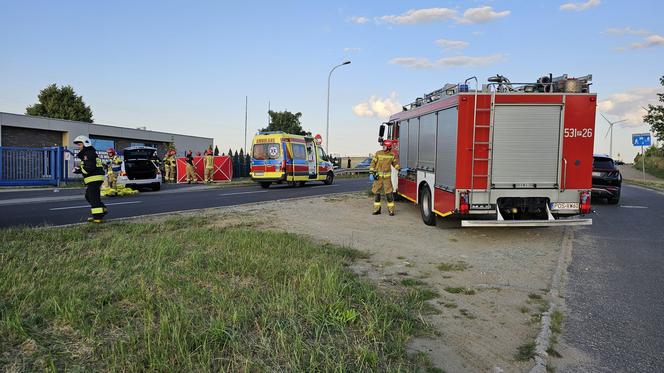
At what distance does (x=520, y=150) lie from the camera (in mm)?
8352

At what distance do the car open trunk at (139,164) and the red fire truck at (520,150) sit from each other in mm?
13804

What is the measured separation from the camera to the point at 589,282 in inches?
231

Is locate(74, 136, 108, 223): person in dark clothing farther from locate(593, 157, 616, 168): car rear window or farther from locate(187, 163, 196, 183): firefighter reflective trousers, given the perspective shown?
locate(187, 163, 196, 183): firefighter reflective trousers

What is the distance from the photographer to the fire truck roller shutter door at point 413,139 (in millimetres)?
10891

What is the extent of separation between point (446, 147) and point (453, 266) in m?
3.04

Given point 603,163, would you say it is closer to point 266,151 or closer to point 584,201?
point 584,201

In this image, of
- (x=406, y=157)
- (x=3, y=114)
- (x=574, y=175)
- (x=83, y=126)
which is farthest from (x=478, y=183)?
(x=83, y=126)

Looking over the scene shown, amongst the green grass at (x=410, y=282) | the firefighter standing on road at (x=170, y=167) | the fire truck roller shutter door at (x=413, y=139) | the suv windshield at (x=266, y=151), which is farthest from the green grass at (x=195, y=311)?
the firefighter standing on road at (x=170, y=167)

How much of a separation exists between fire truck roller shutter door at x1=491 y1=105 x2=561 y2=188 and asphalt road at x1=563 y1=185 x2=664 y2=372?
1578 mm

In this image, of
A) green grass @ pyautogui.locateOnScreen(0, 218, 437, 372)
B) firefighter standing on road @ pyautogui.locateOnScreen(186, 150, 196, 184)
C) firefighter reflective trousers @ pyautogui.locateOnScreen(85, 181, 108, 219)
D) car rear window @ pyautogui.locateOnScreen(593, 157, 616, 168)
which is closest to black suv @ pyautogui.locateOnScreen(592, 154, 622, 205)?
car rear window @ pyautogui.locateOnScreen(593, 157, 616, 168)

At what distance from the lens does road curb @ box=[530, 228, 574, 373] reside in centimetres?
337

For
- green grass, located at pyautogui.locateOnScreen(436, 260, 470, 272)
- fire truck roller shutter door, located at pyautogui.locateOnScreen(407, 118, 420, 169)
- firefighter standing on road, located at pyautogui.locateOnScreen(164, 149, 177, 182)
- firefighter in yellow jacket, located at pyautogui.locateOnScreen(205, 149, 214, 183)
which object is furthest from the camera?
firefighter standing on road, located at pyautogui.locateOnScreen(164, 149, 177, 182)

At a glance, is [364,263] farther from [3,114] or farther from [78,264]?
[3,114]

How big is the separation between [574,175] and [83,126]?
1353 inches
